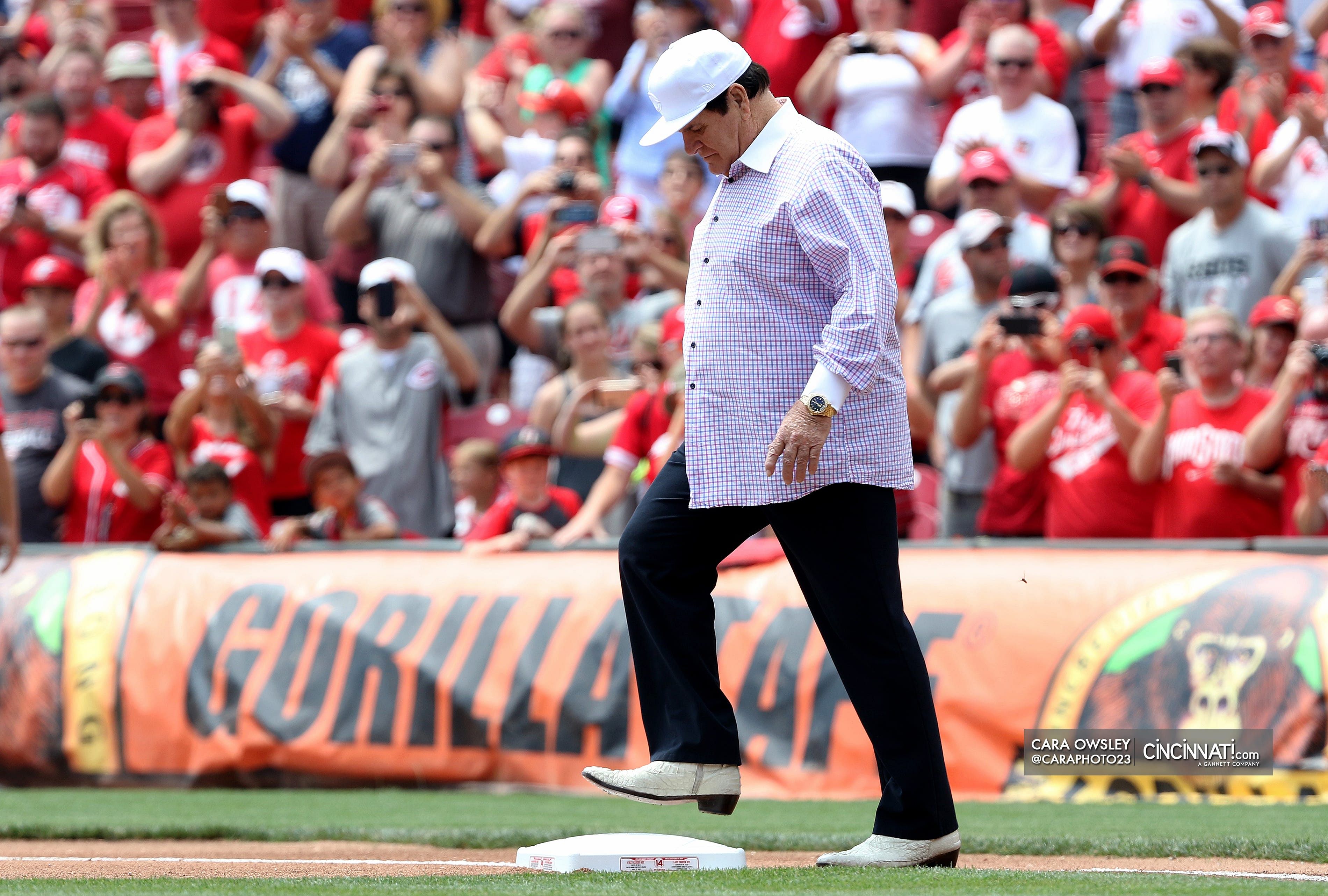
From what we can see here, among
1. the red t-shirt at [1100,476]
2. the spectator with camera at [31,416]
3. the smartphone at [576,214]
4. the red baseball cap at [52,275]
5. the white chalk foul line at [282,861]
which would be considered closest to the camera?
the white chalk foul line at [282,861]

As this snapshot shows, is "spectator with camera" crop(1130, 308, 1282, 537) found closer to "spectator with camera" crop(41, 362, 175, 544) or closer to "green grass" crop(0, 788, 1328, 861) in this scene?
"green grass" crop(0, 788, 1328, 861)

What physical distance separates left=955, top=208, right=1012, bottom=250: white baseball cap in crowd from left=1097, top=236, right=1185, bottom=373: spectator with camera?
59 centimetres

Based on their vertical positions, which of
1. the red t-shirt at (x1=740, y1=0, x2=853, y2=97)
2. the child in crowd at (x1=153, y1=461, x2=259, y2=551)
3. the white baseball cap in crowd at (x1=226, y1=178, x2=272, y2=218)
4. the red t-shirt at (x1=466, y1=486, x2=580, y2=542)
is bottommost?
the child in crowd at (x1=153, y1=461, x2=259, y2=551)

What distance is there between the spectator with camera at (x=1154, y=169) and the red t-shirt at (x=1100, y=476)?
2.07 m

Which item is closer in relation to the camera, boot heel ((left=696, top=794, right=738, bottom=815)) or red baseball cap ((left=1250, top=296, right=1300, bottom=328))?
boot heel ((left=696, top=794, right=738, bottom=815))

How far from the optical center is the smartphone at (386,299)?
1106 centimetres

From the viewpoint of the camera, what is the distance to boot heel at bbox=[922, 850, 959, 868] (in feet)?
16.3

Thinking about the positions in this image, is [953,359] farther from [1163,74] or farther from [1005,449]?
[1163,74]

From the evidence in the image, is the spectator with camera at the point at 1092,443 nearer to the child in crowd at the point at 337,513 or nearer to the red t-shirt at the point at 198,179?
the child in crowd at the point at 337,513

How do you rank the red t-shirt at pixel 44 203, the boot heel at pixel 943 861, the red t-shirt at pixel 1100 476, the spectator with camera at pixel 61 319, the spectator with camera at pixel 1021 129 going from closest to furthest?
the boot heel at pixel 943 861, the red t-shirt at pixel 1100 476, the spectator with camera at pixel 1021 129, the spectator with camera at pixel 61 319, the red t-shirt at pixel 44 203

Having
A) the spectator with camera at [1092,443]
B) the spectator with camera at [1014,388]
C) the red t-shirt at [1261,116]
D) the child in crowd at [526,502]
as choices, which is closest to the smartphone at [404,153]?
the child in crowd at [526,502]

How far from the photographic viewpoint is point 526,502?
387 inches

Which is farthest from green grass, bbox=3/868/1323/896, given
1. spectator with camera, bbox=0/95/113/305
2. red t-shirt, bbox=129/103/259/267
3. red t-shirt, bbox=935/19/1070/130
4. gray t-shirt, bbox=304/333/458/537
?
spectator with camera, bbox=0/95/113/305

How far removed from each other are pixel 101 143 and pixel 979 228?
7266 millimetres
